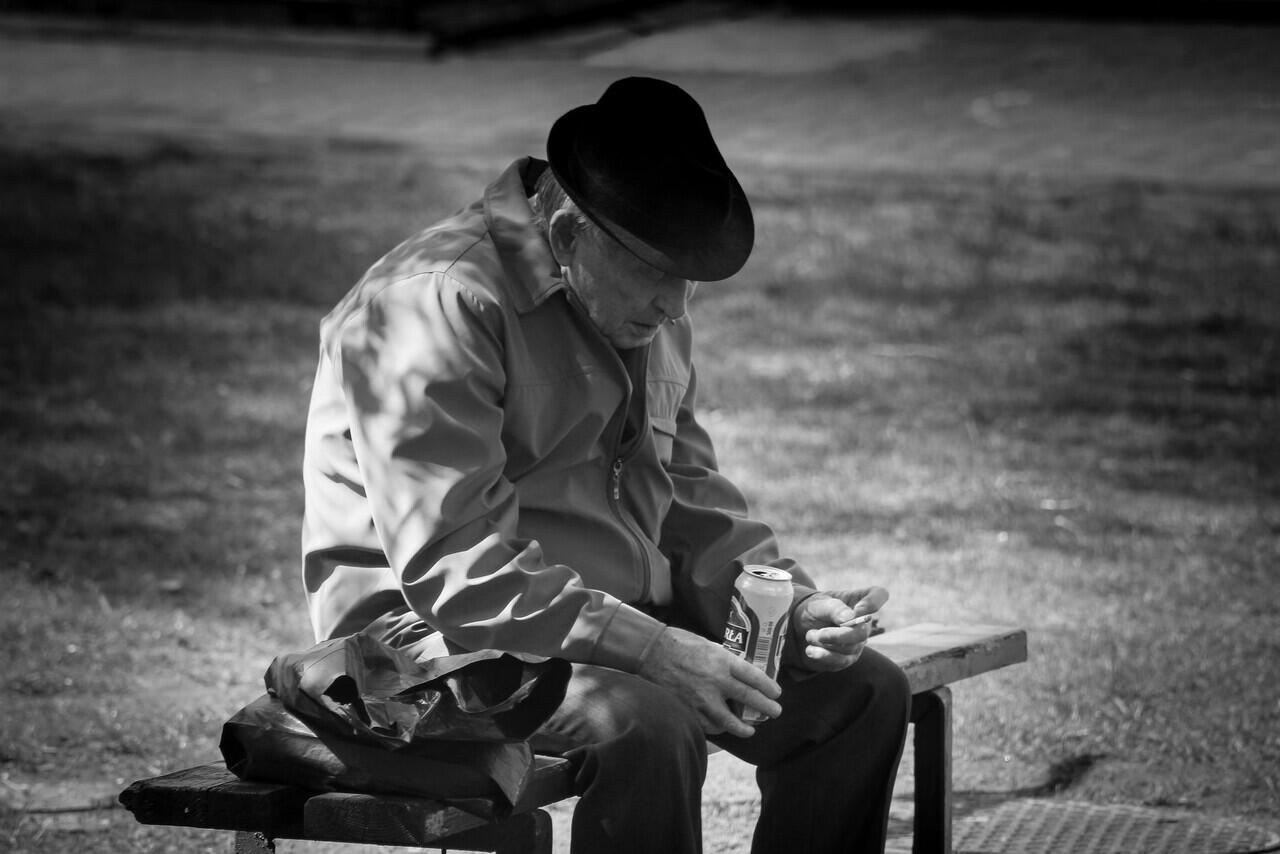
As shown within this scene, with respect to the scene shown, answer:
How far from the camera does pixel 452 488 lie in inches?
109

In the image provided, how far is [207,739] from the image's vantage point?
174 inches

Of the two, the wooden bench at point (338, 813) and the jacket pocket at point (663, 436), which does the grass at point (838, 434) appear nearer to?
the wooden bench at point (338, 813)

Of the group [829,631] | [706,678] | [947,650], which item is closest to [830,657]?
[829,631]

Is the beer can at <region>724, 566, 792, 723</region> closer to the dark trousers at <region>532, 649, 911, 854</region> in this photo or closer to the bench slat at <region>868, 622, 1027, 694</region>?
the dark trousers at <region>532, 649, 911, 854</region>

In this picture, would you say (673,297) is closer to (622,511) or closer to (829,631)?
(622,511)

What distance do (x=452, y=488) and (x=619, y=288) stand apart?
450 mm

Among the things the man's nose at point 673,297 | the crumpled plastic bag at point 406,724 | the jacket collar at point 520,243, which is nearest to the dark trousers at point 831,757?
the crumpled plastic bag at point 406,724

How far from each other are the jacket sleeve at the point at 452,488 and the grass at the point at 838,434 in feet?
4.47

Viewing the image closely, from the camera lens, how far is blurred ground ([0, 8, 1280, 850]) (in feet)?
33.7

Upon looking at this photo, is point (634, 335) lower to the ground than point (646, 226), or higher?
lower

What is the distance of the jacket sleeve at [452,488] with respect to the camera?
2.77 meters

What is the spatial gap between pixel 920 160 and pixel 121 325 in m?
4.32

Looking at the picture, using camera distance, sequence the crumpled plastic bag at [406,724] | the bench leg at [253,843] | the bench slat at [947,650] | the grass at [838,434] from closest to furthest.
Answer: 1. the crumpled plastic bag at [406,724]
2. the bench leg at [253,843]
3. the bench slat at [947,650]
4. the grass at [838,434]

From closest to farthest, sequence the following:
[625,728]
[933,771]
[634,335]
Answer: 1. [625,728]
2. [634,335]
3. [933,771]
